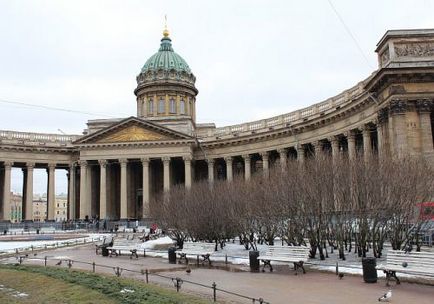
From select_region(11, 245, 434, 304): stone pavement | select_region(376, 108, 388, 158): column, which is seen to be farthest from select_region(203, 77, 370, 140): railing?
select_region(11, 245, 434, 304): stone pavement

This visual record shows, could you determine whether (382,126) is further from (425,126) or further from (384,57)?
(384,57)

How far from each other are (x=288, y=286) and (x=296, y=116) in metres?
47.3

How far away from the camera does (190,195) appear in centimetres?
3609

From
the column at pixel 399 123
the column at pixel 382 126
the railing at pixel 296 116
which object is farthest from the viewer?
the railing at pixel 296 116

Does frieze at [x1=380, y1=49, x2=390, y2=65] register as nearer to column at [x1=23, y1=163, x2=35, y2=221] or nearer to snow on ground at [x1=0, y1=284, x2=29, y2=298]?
snow on ground at [x1=0, y1=284, x2=29, y2=298]

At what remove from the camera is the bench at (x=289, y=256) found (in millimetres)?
19719

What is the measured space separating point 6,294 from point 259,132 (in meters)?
53.8

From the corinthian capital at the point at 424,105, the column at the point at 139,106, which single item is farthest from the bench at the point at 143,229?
the column at the point at 139,106

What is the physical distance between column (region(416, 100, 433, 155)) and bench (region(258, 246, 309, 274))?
2145 centimetres

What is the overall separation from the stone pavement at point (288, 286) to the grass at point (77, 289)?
1330 millimetres

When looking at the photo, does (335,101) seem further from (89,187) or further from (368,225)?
(89,187)

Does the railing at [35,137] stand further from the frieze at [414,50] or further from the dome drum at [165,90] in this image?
the frieze at [414,50]

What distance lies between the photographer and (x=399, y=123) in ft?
125

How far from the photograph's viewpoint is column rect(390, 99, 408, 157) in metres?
37.8
